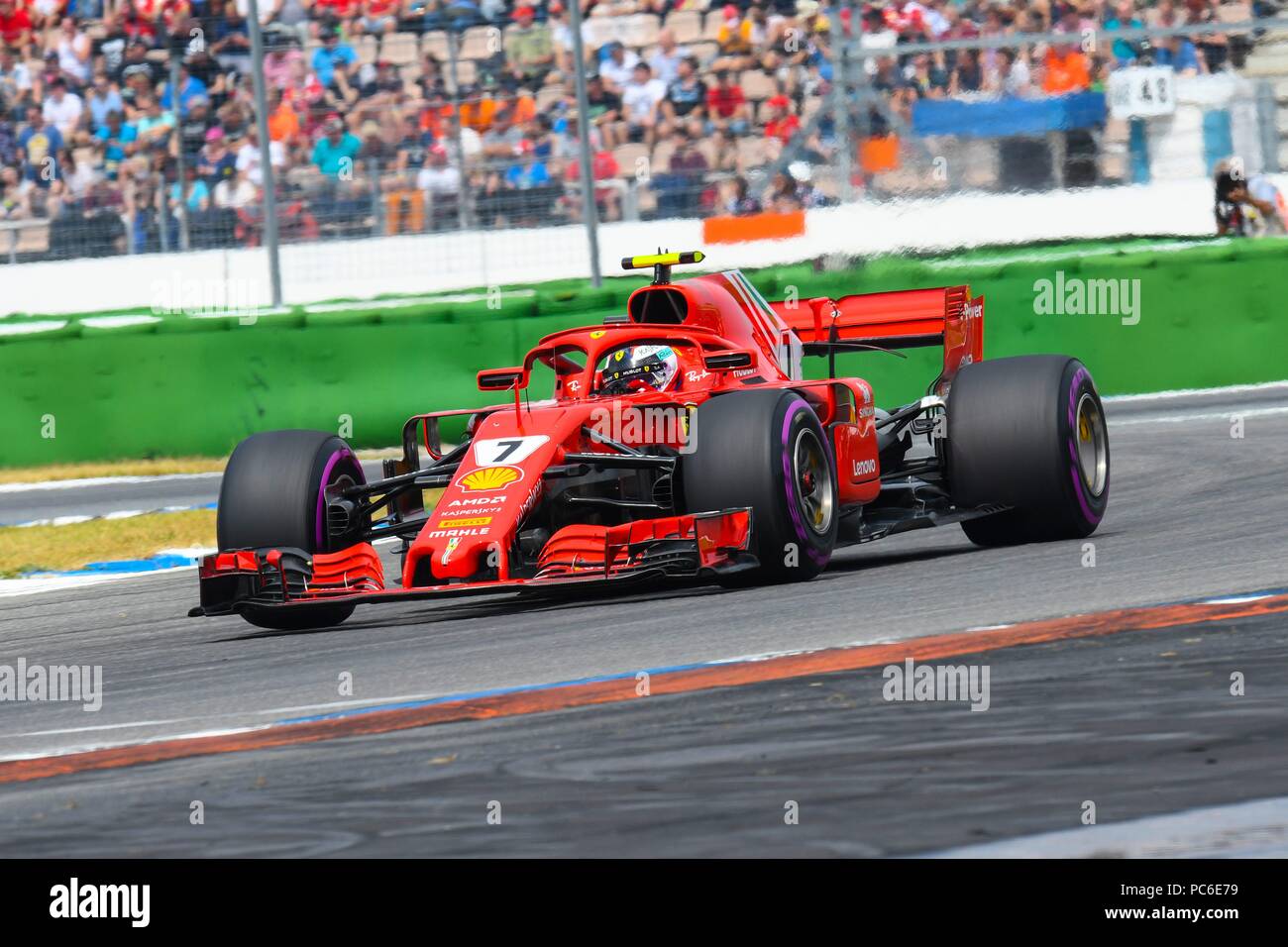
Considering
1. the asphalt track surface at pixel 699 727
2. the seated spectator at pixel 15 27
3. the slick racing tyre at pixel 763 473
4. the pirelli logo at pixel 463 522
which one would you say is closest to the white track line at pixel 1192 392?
the asphalt track surface at pixel 699 727

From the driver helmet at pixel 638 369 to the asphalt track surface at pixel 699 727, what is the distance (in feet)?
3.39

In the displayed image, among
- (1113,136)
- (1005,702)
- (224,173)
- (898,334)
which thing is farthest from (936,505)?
(224,173)

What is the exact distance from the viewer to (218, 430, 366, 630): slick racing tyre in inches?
354

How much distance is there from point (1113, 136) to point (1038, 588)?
10.8 meters

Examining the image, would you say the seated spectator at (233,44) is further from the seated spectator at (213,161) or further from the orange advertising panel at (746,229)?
the orange advertising panel at (746,229)

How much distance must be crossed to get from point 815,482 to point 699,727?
119 inches

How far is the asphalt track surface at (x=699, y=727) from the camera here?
490 cm

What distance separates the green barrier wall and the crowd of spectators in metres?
1.12

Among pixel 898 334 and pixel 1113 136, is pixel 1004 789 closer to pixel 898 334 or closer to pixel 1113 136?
pixel 898 334

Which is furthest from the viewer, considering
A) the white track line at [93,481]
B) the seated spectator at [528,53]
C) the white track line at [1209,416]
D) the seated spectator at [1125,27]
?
the seated spectator at [1125,27]

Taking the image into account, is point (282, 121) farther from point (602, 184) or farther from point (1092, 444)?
point (1092, 444)

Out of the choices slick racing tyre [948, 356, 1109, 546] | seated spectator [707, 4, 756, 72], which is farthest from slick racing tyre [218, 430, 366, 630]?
seated spectator [707, 4, 756, 72]

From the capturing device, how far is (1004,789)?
4.98m

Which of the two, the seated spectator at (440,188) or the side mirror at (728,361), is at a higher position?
the seated spectator at (440,188)
